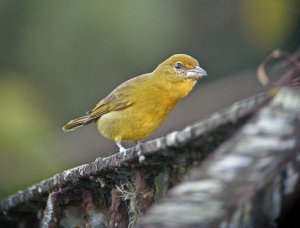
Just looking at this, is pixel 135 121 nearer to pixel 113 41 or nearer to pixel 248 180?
pixel 248 180

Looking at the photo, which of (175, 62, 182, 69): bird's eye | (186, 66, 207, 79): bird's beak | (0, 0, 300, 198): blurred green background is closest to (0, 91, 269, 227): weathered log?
(186, 66, 207, 79): bird's beak

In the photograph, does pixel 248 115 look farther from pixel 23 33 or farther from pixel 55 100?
pixel 23 33

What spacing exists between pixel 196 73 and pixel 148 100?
31 centimetres

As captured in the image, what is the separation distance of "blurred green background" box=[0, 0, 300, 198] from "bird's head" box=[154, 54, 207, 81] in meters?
4.86

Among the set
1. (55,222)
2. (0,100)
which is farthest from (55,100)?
(55,222)

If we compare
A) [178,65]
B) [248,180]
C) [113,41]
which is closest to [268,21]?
[113,41]

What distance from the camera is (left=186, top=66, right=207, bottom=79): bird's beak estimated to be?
604 cm

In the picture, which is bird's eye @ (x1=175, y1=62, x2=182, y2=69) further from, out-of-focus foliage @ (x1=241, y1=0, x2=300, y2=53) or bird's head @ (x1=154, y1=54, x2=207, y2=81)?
out-of-focus foliage @ (x1=241, y1=0, x2=300, y2=53)

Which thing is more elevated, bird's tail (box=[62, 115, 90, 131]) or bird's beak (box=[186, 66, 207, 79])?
bird's tail (box=[62, 115, 90, 131])

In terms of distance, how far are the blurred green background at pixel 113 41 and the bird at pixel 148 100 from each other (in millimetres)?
4771

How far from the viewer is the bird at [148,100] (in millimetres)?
6105

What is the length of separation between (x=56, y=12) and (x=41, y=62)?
35.3 inches

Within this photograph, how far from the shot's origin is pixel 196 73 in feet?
20.0

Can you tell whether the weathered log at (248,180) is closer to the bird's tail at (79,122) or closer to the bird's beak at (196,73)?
the bird's beak at (196,73)
